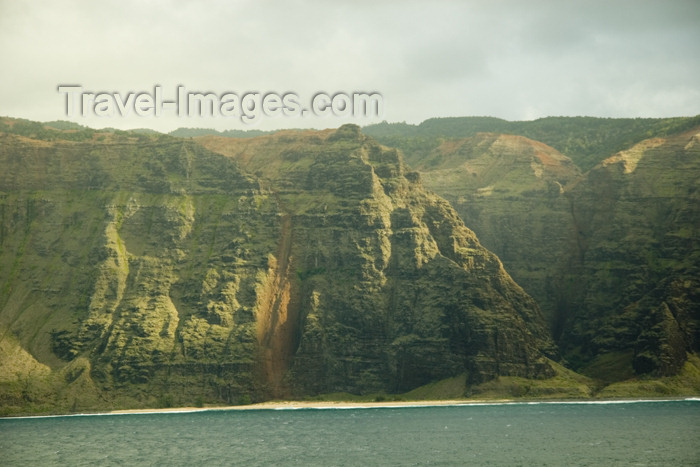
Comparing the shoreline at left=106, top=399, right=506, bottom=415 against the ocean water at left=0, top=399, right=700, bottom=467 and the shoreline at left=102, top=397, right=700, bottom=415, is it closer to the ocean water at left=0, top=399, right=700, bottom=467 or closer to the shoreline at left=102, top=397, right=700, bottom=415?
the shoreline at left=102, top=397, right=700, bottom=415

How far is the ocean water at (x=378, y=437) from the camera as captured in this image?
119m

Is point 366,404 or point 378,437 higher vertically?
point 378,437

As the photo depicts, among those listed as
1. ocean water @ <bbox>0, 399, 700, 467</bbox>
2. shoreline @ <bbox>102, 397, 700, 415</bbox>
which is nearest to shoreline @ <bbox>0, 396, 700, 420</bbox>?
shoreline @ <bbox>102, 397, 700, 415</bbox>

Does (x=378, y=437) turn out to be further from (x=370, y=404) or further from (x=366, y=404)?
(x=366, y=404)

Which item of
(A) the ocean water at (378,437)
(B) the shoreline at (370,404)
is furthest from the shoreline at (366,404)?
(A) the ocean water at (378,437)

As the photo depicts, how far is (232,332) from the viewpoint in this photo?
648ft

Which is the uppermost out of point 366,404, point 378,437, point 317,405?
point 378,437

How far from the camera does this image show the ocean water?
119 m

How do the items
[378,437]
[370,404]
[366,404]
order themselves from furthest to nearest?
[366,404] < [370,404] < [378,437]

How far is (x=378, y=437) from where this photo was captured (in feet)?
461

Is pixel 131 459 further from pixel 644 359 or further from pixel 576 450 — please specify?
pixel 644 359

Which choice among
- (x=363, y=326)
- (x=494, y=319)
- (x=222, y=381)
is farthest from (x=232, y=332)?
(x=494, y=319)

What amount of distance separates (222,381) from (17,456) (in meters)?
66.5

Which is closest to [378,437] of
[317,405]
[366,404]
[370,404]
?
[370,404]
